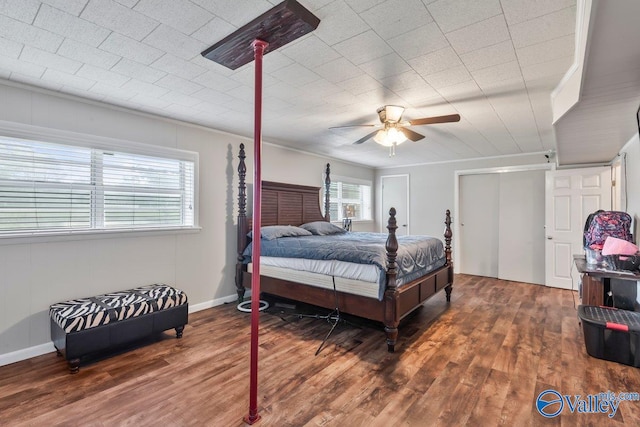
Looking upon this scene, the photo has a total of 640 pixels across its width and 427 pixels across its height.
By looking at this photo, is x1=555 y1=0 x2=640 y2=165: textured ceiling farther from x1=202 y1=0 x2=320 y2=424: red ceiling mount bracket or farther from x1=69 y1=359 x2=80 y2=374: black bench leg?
x1=69 y1=359 x2=80 y2=374: black bench leg

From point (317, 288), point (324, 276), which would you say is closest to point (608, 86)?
point (324, 276)

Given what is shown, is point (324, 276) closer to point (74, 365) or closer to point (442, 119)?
point (442, 119)

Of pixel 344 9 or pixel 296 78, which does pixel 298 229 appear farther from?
pixel 344 9

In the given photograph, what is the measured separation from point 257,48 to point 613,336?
356cm

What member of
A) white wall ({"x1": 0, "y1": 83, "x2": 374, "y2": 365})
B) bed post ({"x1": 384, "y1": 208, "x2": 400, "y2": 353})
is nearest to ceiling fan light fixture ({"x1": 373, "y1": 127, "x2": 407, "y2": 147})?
bed post ({"x1": 384, "y1": 208, "x2": 400, "y2": 353})

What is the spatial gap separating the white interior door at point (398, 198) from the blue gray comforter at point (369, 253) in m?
2.67

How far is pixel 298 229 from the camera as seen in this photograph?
4.46 m

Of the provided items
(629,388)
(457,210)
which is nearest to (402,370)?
(629,388)

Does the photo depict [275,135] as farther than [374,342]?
Yes

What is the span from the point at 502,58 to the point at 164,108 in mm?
3120

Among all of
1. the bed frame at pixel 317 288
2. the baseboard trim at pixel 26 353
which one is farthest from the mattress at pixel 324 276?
the baseboard trim at pixel 26 353

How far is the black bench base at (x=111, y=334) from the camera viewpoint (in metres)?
2.43

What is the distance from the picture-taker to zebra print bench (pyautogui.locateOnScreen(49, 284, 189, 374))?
→ 96.5 inches

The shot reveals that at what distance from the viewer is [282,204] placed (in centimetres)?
484
